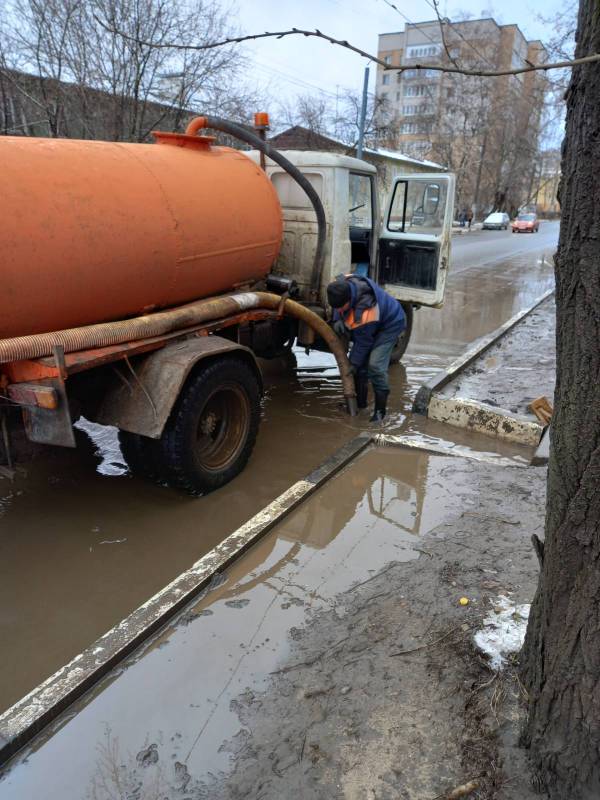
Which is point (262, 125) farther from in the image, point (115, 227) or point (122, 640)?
point (122, 640)

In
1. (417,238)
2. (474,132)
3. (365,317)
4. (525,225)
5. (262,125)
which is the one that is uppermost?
(474,132)

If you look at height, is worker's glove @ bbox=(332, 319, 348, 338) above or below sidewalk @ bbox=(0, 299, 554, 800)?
above

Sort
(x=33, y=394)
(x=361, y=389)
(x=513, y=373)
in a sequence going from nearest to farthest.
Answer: (x=33, y=394) < (x=361, y=389) < (x=513, y=373)

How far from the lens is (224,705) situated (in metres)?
2.37

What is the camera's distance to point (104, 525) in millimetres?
3785

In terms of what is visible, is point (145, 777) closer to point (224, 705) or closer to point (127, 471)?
point (224, 705)

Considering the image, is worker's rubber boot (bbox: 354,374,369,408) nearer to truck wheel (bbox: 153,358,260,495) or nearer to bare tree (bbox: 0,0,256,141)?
truck wheel (bbox: 153,358,260,495)

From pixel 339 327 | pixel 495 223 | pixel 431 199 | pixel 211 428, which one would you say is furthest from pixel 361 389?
pixel 495 223

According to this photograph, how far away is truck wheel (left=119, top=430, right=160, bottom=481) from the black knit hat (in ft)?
6.69

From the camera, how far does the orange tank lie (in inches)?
122

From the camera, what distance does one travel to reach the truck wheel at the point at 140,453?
13.0 feet

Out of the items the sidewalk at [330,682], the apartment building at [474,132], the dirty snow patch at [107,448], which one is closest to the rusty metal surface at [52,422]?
the dirty snow patch at [107,448]

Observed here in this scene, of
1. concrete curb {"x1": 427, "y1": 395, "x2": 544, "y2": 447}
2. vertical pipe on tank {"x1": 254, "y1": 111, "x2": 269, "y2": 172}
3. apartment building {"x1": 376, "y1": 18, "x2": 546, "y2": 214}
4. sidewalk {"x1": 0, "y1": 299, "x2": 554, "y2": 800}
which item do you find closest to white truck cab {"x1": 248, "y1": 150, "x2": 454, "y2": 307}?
vertical pipe on tank {"x1": 254, "y1": 111, "x2": 269, "y2": 172}

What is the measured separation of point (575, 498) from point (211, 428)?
2941 millimetres
